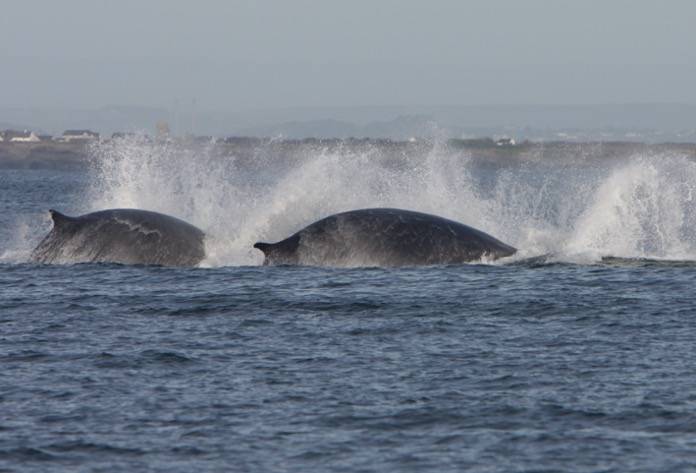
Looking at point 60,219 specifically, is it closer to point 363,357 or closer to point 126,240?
point 126,240

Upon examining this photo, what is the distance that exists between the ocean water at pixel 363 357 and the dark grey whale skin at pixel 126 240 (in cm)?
53

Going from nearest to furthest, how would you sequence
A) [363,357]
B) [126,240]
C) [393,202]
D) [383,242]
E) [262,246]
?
[363,357] → [383,242] → [262,246] → [126,240] → [393,202]

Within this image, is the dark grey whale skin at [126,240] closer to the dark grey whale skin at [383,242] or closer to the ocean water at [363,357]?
the ocean water at [363,357]

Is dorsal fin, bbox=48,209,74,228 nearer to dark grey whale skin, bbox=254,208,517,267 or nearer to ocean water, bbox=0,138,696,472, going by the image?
ocean water, bbox=0,138,696,472

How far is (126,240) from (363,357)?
441 inches

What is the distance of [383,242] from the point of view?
94.5 feet

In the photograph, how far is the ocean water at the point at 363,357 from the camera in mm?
15820

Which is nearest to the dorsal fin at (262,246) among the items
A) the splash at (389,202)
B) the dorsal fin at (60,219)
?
the splash at (389,202)

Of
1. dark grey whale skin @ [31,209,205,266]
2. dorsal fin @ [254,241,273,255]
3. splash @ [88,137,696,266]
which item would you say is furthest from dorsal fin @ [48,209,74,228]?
dorsal fin @ [254,241,273,255]

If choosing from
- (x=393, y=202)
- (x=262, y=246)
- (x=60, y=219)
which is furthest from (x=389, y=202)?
(x=60, y=219)

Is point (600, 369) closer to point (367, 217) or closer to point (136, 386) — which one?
point (136, 386)

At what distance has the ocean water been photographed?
15.8m

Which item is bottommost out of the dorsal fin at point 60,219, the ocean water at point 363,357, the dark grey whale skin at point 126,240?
the ocean water at point 363,357

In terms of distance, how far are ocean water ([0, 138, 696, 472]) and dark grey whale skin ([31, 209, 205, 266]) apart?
0.53 meters
